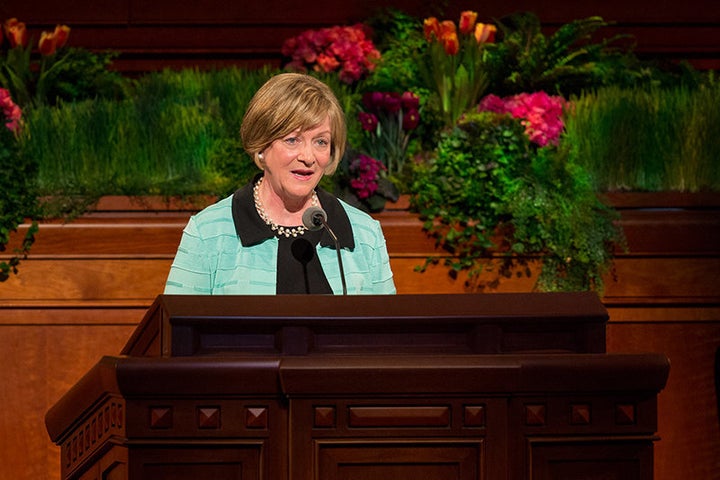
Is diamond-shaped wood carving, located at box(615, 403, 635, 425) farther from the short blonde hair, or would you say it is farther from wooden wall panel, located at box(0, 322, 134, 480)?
wooden wall panel, located at box(0, 322, 134, 480)

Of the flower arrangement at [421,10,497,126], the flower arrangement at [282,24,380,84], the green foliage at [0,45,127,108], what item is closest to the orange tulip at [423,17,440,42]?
the flower arrangement at [421,10,497,126]

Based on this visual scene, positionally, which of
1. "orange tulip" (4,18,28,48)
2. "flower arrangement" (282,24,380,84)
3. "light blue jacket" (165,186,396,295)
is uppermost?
"orange tulip" (4,18,28,48)

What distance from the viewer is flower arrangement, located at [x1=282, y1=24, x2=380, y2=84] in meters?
4.59

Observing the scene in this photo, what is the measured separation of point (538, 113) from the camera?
13.3 ft

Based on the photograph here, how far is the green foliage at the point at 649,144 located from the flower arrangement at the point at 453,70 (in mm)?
438

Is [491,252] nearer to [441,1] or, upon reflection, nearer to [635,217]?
[635,217]

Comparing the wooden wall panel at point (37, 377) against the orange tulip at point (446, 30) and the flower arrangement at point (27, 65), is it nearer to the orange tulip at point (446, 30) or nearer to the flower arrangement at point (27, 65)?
the flower arrangement at point (27, 65)

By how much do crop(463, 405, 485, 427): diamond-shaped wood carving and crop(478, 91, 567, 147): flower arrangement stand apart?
2.38 metres

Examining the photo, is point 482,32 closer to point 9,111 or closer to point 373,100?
point 373,100

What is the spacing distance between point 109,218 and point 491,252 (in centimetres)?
134

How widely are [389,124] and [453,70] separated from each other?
1.24ft

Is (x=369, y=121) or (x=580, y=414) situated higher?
(x=369, y=121)

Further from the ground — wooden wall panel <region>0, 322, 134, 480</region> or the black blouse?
the black blouse

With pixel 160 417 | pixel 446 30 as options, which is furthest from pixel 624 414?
pixel 446 30
